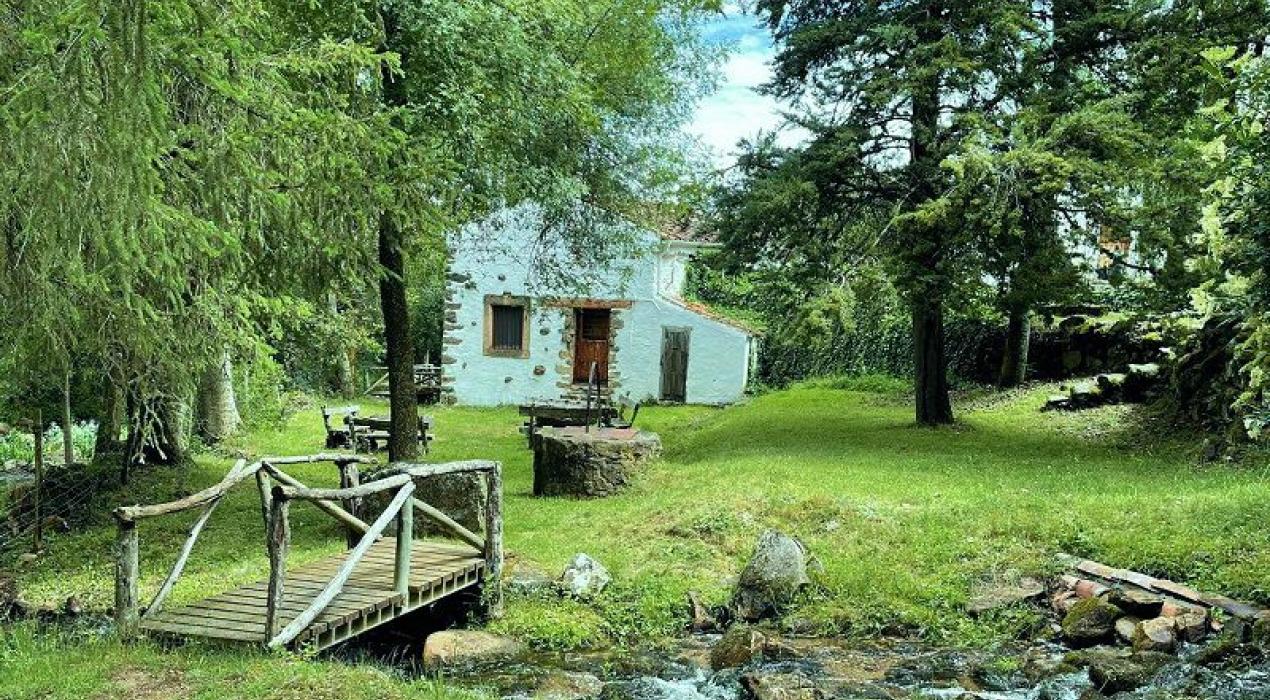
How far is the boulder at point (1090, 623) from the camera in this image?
749 centimetres

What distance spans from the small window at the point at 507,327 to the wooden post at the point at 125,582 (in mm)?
19331

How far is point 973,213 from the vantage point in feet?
42.5

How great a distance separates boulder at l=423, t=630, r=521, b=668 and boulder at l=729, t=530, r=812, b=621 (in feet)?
6.52

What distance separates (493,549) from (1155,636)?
517cm

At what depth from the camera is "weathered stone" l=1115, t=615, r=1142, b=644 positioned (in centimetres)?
739

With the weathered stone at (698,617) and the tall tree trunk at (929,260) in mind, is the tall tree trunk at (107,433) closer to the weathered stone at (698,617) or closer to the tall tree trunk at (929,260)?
the weathered stone at (698,617)

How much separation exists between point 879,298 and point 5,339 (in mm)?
10742

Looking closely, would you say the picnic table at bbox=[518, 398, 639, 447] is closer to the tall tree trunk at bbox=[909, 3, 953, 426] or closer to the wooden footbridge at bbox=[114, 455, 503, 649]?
the tall tree trunk at bbox=[909, 3, 953, 426]

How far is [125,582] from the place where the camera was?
636 centimetres

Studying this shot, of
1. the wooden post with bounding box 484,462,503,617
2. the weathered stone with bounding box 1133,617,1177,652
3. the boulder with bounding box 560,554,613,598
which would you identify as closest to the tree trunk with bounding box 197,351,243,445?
the wooden post with bounding box 484,462,503,617

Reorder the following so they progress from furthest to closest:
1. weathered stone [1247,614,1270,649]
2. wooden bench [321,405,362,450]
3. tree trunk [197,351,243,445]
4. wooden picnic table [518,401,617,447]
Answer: wooden picnic table [518,401,617,447]
wooden bench [321,405,362,450]
tree trunk [197,351,243,445]
weathered stone [1247,614,1270,649]

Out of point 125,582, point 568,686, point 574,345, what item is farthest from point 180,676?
point 574,345

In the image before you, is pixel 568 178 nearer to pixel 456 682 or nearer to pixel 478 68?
pixel 478 68

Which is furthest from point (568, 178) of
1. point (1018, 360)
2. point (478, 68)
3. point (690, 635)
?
point (1018, 360)
